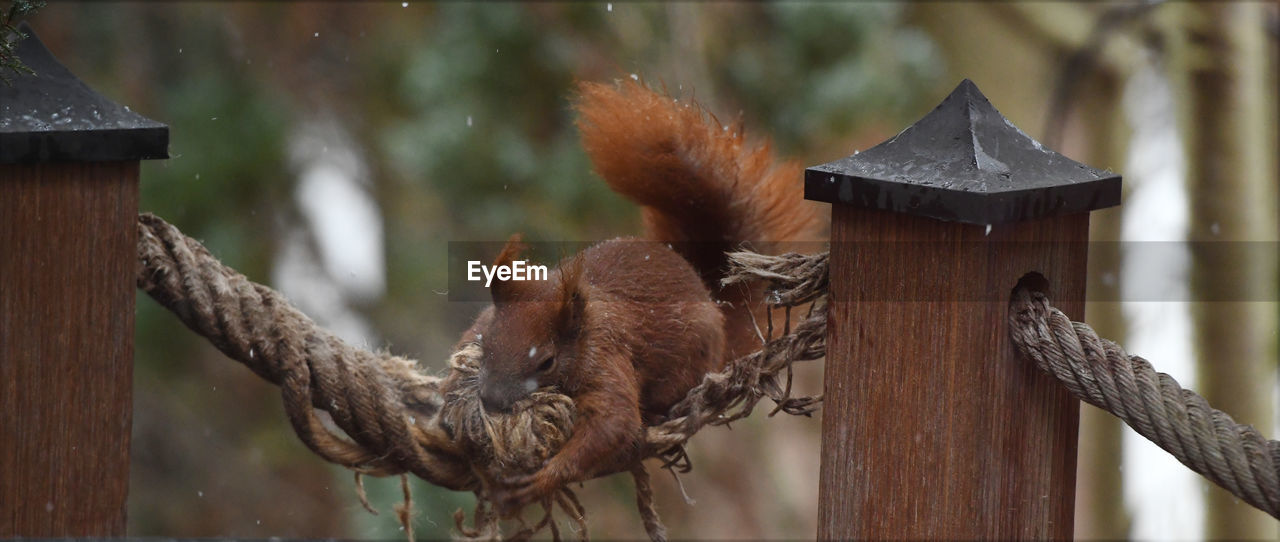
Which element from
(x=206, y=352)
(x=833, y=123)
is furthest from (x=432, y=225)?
(x=833, y=123)

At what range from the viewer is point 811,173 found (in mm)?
800

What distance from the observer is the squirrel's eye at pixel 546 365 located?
40.4 inches

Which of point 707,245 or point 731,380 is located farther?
point 707,245

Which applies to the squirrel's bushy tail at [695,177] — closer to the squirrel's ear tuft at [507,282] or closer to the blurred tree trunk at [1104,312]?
the squirrel's ear tuft at [507,282]

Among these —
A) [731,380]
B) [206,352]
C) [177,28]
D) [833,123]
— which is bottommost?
[206,352]

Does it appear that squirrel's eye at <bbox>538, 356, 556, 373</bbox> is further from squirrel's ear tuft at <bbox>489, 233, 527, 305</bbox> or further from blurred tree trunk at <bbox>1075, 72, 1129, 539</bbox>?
blurred tree trunk at <bbox>1075, 72, 1129, 539</bbox>

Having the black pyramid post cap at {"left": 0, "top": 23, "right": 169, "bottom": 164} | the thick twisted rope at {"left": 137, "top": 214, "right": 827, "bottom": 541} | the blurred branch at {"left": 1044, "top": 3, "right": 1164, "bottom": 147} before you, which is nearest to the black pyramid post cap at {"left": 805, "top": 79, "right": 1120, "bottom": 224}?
the thick twisted rope at {"left": 137, "top": 214, "right": 827, "bottom": 541}

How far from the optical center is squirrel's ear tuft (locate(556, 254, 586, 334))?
1.03 meters

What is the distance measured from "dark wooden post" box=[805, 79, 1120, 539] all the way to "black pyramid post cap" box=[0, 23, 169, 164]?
0.53 metres

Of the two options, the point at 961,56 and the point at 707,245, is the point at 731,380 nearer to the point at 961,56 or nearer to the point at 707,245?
the point at 707,245

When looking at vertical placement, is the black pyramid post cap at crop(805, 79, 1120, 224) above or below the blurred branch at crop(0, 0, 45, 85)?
Answer: below

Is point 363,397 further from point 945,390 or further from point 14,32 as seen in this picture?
point 945,390

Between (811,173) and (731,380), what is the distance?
0.26m

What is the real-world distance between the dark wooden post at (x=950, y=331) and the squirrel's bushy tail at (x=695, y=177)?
1.22 feet
